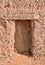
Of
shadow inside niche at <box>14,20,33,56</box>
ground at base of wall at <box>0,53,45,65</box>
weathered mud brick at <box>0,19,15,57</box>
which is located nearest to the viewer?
ground at base of wall at <box>0,53,45,65</box>

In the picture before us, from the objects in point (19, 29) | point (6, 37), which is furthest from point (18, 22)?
point (6, 37)

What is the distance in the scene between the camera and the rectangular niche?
5.30 meters

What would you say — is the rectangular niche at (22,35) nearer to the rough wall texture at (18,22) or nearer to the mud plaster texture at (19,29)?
the mud plaster texture at (19,29)

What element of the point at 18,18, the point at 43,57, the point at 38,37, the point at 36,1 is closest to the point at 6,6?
the point at 18,18

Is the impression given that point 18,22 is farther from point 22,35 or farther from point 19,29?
point 22,35

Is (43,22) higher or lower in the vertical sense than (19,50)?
higher

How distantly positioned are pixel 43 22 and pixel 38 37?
409mm

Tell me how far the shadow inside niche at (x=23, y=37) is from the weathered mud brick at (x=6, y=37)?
6.5 inches

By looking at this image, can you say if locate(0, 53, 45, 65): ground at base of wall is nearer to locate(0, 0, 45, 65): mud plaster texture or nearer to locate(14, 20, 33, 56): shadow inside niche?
locate(0, 0, 45, 65): mud plaster texture

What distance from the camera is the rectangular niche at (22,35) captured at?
5.30 meters

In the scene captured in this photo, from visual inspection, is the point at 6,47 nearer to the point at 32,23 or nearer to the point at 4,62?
the point at 4,62

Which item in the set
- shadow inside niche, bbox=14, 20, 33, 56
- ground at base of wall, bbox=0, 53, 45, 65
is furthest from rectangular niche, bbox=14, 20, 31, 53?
ground at base of wall, bbox=0, 53, 45, 65

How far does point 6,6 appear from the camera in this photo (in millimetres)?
5094

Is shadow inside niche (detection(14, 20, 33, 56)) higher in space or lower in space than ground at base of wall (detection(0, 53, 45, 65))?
higher
